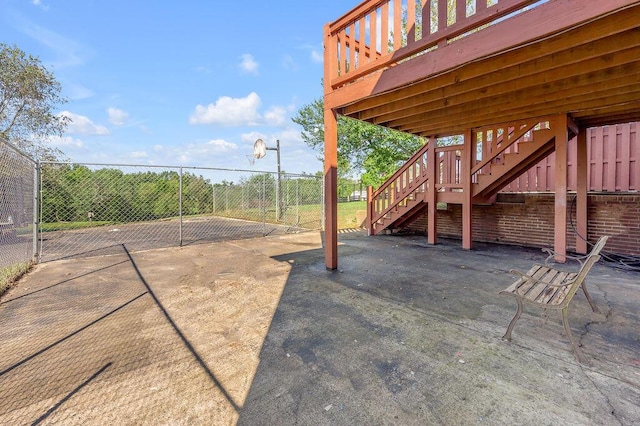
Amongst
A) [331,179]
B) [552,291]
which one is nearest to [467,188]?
[331,179]

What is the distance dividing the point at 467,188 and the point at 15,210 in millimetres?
8576

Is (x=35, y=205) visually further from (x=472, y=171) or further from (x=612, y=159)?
(x=612, y=159)

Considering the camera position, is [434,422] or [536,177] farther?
[536,177]

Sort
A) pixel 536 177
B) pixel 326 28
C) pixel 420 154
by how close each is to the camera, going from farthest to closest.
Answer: pixel 420 154
pixel 536 177
pixel 326 28

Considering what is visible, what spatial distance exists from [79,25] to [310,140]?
398 inches

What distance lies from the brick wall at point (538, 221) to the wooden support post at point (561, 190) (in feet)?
4.35

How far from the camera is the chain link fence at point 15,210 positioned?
162 inches

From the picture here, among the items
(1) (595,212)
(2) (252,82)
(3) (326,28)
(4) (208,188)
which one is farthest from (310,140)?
(1) (595,212)

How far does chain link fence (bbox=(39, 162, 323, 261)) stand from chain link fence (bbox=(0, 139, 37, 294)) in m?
0.59

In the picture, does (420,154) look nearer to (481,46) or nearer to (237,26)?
(481,46)

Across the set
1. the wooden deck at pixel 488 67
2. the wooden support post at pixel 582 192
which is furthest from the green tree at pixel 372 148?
the wooden support post at pixel 582 192

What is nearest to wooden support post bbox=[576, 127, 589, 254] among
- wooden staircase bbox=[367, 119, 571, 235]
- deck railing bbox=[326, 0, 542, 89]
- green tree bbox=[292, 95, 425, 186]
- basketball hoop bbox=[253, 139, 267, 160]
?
wooden staircase bbox=[367, 119, 571, 235]

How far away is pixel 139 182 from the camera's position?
949 cm

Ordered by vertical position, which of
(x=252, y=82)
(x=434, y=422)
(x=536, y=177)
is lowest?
(x=434, y=422)
